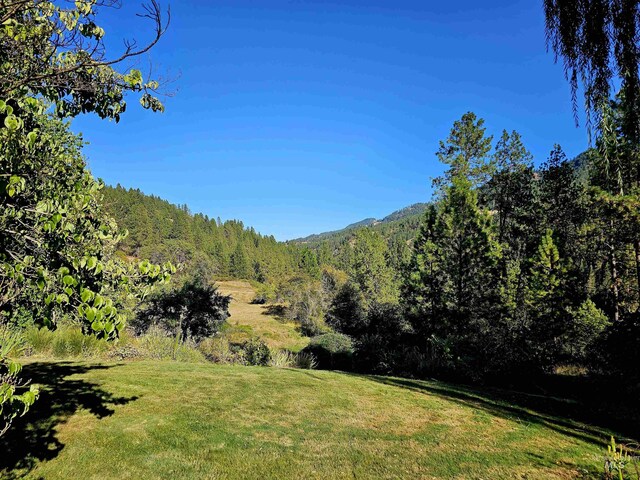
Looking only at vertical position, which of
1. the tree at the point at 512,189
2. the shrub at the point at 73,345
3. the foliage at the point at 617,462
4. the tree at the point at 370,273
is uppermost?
the tree at the point at 512,189

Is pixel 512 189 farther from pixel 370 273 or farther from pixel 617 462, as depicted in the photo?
pixel 617 462

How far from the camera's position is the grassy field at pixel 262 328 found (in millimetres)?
33812

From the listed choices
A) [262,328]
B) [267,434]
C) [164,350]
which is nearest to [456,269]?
[164,350]

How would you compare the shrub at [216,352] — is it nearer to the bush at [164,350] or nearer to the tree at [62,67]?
the bush at [164,350]

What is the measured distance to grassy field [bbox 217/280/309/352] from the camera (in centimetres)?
3381

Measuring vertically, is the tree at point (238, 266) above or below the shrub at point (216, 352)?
above

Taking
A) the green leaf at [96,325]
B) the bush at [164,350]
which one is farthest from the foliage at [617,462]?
the bush at [164,350]

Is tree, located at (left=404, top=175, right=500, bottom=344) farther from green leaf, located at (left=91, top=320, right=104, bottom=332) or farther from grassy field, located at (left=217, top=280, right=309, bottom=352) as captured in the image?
green leaf, located at (left=91, top=320, right=104, bottom=332)

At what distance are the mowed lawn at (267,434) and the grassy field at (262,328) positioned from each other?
22.1 m

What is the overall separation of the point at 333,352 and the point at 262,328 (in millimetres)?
23886

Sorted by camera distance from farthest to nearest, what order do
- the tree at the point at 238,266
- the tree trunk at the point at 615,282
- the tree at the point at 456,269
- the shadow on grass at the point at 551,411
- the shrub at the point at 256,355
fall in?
the tree at the point at 238,266 → the tree at the point at 456,269 → the tree trunk at the point at 615,282 → the shrub at the point at 256,355 → the shadow on grass at the point at 551,411

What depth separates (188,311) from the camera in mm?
22094

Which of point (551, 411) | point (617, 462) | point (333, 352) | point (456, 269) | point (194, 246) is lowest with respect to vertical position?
point (333, 352)

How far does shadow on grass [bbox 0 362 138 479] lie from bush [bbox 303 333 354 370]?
14.2 meters
